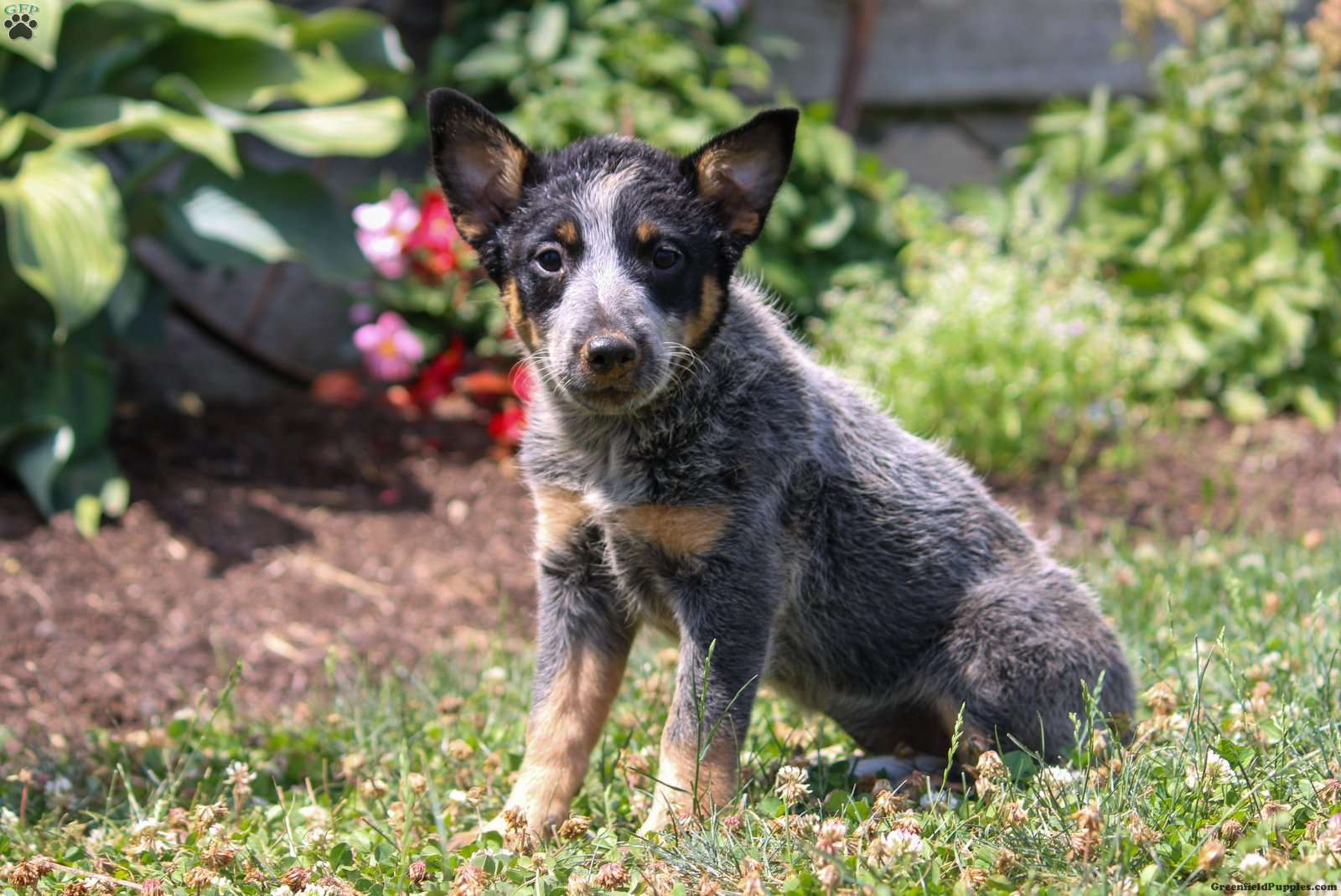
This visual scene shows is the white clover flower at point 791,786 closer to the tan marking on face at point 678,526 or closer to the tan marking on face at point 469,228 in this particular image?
the tan marking on face at point 678,526

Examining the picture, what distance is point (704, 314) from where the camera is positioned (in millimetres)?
3072

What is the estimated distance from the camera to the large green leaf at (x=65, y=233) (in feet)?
14.8

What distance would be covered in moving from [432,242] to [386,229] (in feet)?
0.80

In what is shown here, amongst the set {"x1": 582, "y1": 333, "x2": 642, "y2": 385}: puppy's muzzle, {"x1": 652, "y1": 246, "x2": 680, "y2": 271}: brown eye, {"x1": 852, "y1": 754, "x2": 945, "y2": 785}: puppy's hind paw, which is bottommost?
{"x1": 852, "y1": 754, "x2": 945, "y2": 785}: puppy's hind paw

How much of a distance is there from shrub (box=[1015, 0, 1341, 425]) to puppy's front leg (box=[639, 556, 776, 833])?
176 inches

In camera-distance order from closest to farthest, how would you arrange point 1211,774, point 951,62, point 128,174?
point 1211,774 < point 128,174 < point 951,62

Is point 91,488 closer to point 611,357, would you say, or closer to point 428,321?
point 428,321

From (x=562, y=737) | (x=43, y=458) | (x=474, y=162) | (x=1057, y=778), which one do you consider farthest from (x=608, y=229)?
(x=43, y=458)

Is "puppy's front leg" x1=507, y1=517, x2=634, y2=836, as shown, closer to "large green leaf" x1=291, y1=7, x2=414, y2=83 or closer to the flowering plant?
the flowering plant

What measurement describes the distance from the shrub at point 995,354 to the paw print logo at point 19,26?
3722 millimetres

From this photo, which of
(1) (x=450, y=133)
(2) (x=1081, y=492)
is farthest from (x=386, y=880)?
(2) (x=1081, y=492)

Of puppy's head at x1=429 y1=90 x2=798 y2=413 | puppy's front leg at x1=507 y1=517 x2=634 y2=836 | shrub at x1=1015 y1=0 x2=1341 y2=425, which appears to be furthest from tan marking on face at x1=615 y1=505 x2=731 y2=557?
shrub at x1=1015 y1=0 x2=1341 y2=425

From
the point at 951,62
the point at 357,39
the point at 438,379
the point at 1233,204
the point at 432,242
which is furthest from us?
the point at 951,62

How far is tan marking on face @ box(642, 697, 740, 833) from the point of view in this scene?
277cm
